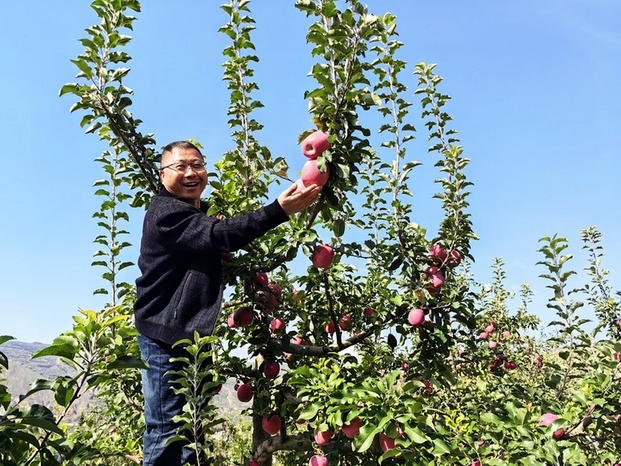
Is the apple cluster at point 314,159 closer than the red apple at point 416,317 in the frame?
Yes

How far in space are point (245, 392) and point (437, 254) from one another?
5.76ft

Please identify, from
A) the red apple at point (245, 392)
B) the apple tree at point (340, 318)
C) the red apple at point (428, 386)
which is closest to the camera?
the apple tree at point (340, 318)

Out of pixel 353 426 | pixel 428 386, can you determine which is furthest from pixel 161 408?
pixel 428 386

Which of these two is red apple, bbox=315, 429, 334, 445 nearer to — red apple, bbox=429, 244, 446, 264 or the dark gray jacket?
the dark gray jacket

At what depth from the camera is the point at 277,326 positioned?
139 inches

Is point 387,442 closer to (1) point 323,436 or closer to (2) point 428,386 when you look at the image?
(1) point 323,436

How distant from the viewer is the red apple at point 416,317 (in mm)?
3137

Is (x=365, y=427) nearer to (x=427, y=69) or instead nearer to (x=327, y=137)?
(x=327, y=137)

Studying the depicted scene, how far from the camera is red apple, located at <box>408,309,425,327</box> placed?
3.14 m

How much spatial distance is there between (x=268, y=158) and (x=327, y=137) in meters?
0.77

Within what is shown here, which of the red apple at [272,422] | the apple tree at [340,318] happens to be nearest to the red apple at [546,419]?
the apple tree at [340,318]

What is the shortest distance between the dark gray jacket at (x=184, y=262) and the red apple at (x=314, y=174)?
204 mm

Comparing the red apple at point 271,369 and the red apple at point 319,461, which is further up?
the red apple at point 271,369

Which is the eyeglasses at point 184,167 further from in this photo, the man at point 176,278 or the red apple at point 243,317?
the red apple at point 243,317
